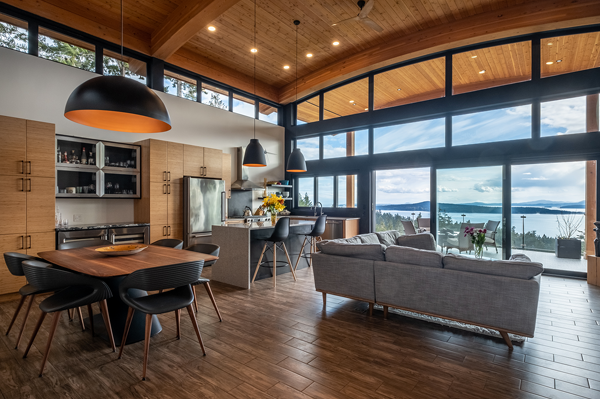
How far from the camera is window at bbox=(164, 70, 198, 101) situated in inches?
246

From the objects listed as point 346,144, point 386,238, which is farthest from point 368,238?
point 346,144

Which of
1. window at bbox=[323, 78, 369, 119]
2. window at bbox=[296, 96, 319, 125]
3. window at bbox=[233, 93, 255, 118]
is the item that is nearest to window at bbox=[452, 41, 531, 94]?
window at bbox=[323, 78, 369, 119]

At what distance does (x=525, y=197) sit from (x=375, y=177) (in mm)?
3102

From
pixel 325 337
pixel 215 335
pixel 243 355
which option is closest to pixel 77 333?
pixel 215 335

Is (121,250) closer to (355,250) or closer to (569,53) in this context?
(355,250)

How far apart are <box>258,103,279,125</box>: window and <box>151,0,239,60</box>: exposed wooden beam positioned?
297 cm

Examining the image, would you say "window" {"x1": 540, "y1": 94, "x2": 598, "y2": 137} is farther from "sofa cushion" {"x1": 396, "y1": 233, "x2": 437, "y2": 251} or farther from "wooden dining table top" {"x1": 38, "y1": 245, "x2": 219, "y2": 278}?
"wooden dining table top" {"x1": 38, "y1": 245, "x2": 219, "y2": 278}

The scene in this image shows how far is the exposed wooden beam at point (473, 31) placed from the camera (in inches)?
187

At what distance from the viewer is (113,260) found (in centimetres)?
268

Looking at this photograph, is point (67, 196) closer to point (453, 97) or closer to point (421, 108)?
point (421, 108)

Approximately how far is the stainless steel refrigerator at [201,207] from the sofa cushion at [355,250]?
321 centimetres

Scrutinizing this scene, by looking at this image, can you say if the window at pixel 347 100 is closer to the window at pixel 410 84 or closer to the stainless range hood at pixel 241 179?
the window at pixel 410 84

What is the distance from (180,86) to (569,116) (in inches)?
295

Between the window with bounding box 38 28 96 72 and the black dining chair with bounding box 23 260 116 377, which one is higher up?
the window with bounding box 38 28 96 72
